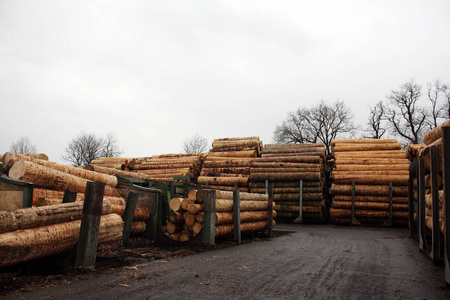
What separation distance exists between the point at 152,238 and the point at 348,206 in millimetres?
11729

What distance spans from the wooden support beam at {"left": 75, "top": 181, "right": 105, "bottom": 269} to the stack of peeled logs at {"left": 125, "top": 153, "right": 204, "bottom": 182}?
15387 mm

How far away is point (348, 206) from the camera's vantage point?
1752 cm

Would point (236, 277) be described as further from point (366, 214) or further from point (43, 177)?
point (366, 214)

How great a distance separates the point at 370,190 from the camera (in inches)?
685

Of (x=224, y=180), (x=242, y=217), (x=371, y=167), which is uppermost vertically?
(x=371, y=167)

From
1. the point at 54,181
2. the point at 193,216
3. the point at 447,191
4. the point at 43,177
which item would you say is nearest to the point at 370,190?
the point at 193,216

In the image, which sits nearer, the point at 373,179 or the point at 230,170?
the point at 373,179

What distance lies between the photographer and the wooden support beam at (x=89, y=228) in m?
5.38

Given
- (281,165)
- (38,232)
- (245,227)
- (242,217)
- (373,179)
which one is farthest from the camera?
(281,165)

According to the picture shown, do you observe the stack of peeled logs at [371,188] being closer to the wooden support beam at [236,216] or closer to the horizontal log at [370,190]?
the horizontal log at [370,190]

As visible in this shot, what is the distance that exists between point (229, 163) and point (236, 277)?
51.5 ft

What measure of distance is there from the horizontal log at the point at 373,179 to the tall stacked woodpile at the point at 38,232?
566 inches

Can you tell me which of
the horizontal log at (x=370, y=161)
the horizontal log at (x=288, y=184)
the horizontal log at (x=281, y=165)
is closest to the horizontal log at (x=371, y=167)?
the horizontal log at (x=370, y=161)

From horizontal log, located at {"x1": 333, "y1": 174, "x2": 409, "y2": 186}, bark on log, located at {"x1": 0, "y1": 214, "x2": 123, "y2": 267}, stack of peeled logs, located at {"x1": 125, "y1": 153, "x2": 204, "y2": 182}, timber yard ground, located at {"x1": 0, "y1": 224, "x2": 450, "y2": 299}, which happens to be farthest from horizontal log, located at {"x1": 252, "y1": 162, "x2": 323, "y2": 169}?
bark on log, located at {"x1": 0, "y1": 214, "x2": 123, "y2": 267}
